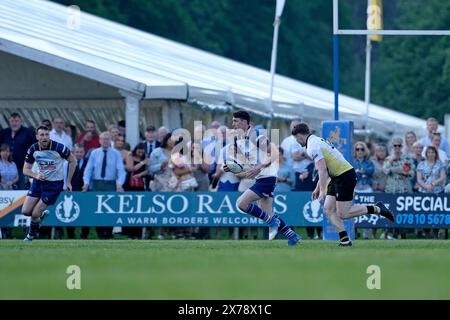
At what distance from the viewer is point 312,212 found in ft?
79.0

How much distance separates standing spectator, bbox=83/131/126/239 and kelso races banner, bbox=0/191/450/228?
472 mm

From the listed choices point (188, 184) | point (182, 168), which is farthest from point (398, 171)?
point (182, 168)

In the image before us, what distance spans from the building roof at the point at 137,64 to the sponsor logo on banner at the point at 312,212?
3406 millimetres

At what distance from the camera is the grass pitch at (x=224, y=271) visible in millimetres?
11594

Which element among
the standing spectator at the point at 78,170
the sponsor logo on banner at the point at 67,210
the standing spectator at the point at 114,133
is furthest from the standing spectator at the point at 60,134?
the sponsor logo on banner at the point at 67,210

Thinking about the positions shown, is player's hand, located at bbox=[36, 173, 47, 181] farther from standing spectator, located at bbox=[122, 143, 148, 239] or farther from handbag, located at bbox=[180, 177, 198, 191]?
handbag, located at bbox=[180, 177, 198, 191]

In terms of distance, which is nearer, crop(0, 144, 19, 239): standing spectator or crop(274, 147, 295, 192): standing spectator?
crop(0, 144, 19, 239): standing spectator

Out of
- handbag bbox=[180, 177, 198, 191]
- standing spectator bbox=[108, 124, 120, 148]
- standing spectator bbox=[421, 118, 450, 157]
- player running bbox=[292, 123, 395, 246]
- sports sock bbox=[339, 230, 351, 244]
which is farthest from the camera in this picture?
standing spectator bbox=[421, 118, 450, 157]

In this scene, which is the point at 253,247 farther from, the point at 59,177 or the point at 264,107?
the point at 264,107

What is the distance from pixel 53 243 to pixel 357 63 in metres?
70.9

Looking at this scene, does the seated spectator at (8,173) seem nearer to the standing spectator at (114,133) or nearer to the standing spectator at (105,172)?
the standing spectator at (105,172)

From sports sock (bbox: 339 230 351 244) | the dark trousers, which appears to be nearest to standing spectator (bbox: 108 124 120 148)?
the dark trousers

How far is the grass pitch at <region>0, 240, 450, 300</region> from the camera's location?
38.0 feet

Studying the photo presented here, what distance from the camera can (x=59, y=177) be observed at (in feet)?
67.5
